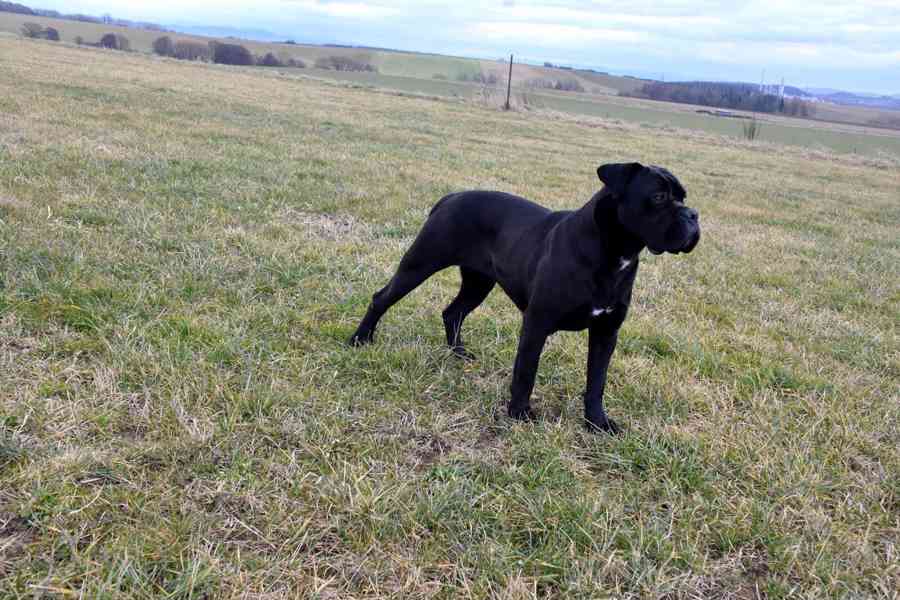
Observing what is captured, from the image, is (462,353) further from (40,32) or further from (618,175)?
(40,32)

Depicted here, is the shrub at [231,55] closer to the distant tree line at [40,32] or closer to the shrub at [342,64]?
the shrub at [342,64]

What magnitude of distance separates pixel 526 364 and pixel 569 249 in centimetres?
A: 72

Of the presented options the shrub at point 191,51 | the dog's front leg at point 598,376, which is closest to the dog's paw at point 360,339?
the dog's front leg at point 598,376

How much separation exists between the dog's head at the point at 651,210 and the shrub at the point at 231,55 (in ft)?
202

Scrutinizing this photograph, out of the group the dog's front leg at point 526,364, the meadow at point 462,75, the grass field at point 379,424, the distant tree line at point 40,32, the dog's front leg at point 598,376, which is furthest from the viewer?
the distant tree line at point 40,32

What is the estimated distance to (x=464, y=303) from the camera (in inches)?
190

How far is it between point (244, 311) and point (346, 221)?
11.5 feet

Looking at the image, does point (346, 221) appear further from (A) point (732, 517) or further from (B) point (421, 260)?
(A) point (732, 517)

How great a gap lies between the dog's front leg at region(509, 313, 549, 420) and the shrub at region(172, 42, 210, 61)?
62167 mm

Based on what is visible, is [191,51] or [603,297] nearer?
[603,297]

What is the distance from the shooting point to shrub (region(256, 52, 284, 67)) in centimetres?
6025

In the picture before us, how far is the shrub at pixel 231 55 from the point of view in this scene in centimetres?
5884

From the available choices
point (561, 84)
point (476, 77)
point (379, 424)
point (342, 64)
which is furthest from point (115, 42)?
point (379, 424)

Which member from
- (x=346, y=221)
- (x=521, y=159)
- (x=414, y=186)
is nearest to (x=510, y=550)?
(x=346, y=221)
